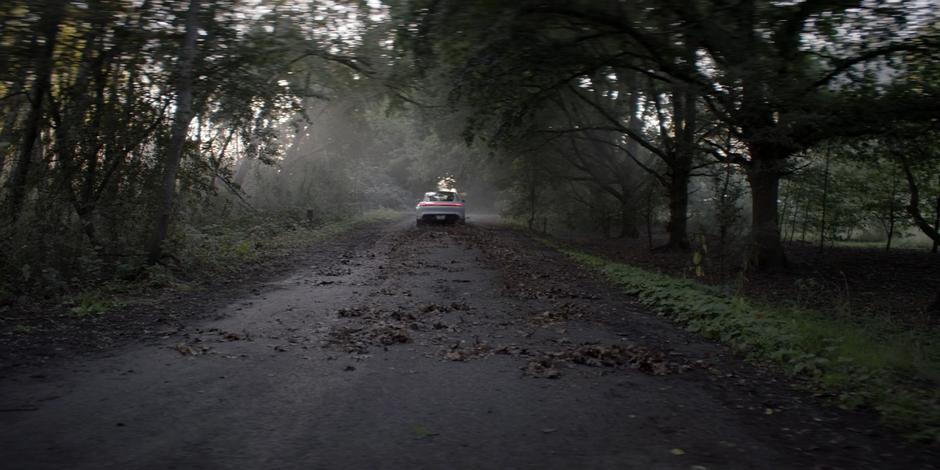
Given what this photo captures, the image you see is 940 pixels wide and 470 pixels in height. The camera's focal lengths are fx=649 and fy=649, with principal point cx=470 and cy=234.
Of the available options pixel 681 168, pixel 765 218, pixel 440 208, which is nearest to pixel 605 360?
pixel 765 218

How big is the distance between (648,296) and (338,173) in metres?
27.8

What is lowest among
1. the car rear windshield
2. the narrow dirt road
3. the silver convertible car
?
the narrow dirt road

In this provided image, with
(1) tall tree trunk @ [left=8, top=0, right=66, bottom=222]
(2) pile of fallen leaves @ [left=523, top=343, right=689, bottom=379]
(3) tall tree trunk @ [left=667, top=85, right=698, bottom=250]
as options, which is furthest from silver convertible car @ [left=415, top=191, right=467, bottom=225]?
(2) pile of fallen leaves @ [left=523, top=343, right=689, bottom=379]

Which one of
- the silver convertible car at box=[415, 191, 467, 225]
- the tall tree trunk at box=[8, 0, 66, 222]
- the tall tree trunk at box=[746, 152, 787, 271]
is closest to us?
the tall tree trunk at box=[8, 0, 66, 222]

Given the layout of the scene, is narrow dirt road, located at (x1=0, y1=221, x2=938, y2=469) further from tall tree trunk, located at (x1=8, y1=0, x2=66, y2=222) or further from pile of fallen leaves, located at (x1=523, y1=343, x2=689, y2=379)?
tall tree trunk, located at (x1=8, y1=0, x2=66, y2=222)

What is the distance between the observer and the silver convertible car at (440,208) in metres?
32.3

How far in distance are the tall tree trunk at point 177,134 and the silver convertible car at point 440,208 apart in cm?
1964

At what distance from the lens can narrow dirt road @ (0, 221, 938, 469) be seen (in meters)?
4.35

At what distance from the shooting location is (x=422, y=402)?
551 cm

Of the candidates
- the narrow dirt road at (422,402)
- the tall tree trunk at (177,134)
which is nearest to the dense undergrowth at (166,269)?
the tall tree trunk at (177,134)

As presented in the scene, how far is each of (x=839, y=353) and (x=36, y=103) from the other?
12.4 meters

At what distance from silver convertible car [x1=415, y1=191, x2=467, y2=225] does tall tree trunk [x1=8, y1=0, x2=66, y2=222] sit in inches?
851

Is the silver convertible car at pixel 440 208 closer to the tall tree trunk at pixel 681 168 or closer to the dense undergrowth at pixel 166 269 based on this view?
the dense undergrowth at pixel 166 269

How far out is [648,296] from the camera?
11.6 metres
